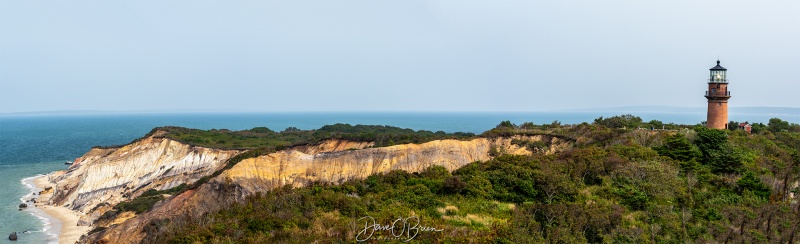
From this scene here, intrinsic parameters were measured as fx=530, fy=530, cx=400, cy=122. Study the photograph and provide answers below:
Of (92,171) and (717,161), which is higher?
(717,161)

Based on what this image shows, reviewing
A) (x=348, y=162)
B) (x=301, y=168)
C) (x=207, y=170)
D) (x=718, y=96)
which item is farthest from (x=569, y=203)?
(x=207, y=170)

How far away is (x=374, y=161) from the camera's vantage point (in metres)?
39.5

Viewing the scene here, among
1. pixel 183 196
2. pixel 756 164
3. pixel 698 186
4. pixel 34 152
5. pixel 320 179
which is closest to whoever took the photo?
pixel 698 186

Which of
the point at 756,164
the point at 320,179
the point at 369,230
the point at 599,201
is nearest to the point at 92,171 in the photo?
the point at 320,179

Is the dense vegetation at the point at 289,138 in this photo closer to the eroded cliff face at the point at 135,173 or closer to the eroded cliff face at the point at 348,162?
the eroded cliff face at the point at 135,173

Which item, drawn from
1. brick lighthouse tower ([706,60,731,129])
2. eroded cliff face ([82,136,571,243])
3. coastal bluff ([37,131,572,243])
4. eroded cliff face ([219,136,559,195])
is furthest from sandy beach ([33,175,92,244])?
brick lighthouse tower ([706,60,731,129])

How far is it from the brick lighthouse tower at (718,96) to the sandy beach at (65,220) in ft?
151

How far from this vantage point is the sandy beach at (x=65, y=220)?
39.6 m

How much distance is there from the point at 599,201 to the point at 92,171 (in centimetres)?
5415

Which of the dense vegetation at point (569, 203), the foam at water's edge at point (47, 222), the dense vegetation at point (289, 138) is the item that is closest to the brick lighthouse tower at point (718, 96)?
the dense vegetation at point (569, 203)

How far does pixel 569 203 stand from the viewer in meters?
20.6

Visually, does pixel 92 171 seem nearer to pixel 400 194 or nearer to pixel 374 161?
pixel 374 161

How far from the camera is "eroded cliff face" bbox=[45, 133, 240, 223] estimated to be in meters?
53.2

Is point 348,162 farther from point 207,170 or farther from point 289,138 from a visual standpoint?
point 289,138
